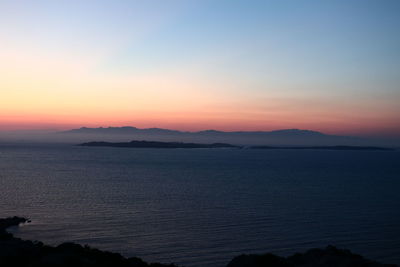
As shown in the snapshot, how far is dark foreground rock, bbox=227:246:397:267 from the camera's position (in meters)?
12.6

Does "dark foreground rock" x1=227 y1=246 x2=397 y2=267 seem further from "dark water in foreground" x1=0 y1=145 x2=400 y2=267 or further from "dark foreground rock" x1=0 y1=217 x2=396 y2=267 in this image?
"dark water in foreground" x1=0 y1=145 x2=400 y2=267

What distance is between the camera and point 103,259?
13273mm

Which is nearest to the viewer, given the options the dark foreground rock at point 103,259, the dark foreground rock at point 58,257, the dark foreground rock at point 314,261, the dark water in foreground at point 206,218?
the dark foreground rock at point 58,257

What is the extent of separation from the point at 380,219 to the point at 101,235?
63.7 ft

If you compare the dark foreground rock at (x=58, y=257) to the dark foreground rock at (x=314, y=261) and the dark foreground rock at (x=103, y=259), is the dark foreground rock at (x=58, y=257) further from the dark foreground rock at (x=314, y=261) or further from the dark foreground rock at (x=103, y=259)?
the dark foreground rock at (x=314, y=261)

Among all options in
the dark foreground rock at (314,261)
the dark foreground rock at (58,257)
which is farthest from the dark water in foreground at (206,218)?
the dark foreground rock at (314,261)

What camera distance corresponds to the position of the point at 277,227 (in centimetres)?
2392

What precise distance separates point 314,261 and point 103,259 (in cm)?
767

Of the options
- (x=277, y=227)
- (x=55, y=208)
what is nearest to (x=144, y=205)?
(x=55, y=208)

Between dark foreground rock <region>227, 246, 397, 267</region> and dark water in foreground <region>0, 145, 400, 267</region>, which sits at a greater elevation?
dark foreground rock <region>227, 246, 397, 267</region>

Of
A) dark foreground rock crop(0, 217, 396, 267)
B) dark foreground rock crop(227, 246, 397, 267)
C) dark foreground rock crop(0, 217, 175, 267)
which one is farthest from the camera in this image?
dark foreground rock crop(227, 246, 397, 267)

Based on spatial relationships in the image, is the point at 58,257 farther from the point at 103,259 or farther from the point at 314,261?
the point at 314,261

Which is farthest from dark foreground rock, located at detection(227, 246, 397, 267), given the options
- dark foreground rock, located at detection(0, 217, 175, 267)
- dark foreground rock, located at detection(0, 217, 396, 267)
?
dark foreground rock, located at detection(0, 217, 175, 267)

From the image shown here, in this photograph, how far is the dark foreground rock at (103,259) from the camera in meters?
11.9
